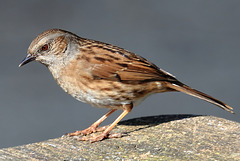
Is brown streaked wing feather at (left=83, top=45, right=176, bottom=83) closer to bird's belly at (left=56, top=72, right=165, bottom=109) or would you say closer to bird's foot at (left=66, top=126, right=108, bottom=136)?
bird's belly at (left=56, top=72, right=165, bottom=109)

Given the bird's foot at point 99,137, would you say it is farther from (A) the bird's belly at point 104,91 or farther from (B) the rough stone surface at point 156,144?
(A) the bird's belly at point 104,91

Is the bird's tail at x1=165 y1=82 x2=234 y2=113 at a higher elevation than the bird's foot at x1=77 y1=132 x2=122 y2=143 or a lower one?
higher

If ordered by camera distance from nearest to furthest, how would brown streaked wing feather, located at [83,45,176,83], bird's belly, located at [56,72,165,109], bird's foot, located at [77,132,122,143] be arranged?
bird's foot, located at [77,132,122,143], bird's belly, located at [56,72,165,109], brown streaked wing feather, located at [83,45,176,83]

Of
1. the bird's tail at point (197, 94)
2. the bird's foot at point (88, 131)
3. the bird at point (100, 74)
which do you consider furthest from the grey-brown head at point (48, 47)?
the bird's tail at point (197, 94)

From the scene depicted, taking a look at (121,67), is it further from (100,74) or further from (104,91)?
(104,91)

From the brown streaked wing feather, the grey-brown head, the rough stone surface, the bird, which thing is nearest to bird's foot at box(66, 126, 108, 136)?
the bird

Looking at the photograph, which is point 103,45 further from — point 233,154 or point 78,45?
point 233,154

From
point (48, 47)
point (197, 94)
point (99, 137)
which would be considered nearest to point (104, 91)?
point (99, 137)

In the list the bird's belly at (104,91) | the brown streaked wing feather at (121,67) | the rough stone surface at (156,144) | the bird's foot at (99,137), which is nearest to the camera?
the rough stone surface at (156,144)
